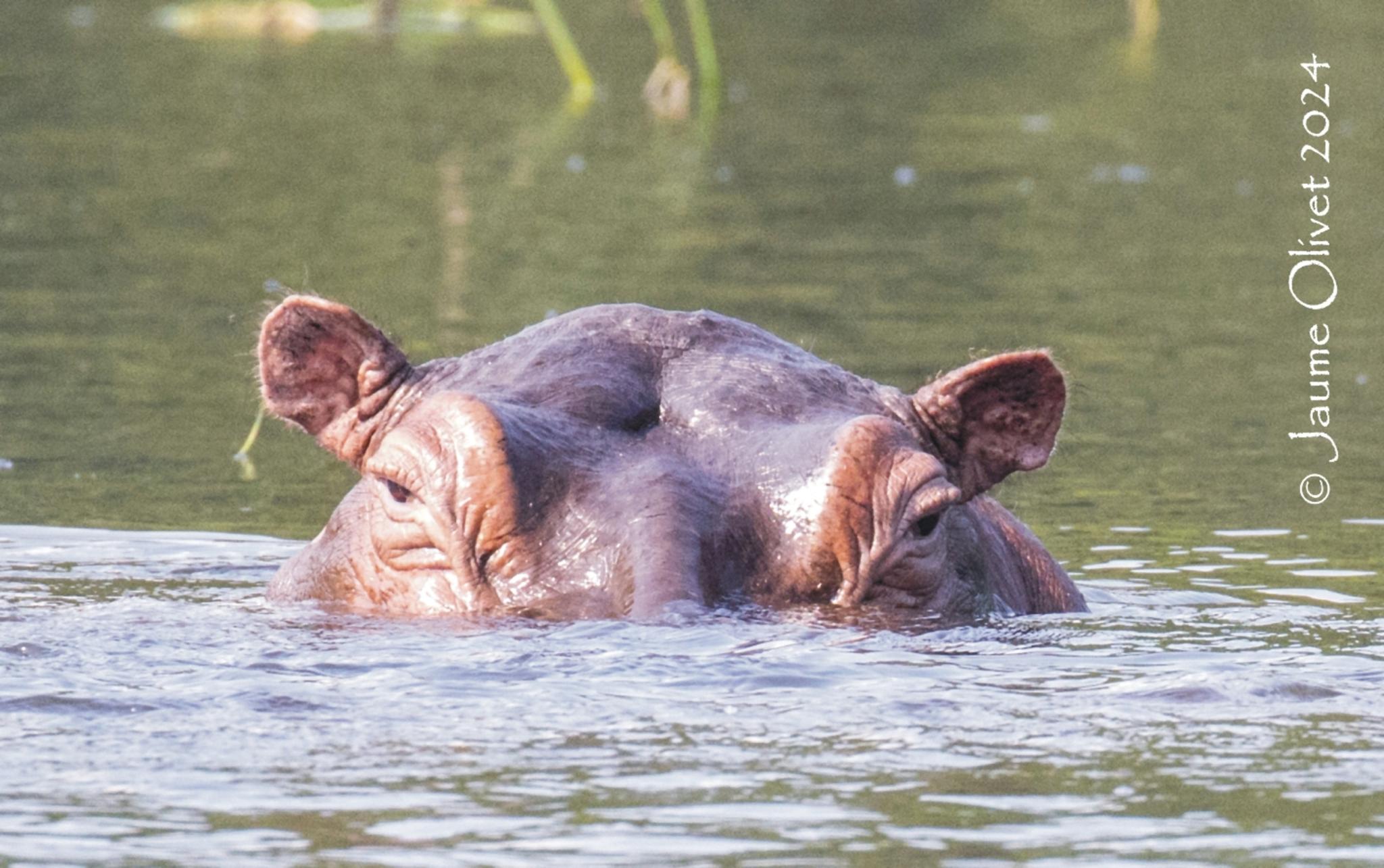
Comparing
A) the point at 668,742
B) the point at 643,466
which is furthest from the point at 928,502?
the point at 668,742

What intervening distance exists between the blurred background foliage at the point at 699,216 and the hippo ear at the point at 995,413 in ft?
7.93

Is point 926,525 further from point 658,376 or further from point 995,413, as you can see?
point 658,376

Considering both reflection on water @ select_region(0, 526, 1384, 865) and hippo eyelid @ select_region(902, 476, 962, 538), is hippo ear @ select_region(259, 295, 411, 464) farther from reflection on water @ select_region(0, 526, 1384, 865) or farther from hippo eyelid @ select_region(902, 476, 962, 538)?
hippo eyelid @ select_region(902, 476, 962, 538)

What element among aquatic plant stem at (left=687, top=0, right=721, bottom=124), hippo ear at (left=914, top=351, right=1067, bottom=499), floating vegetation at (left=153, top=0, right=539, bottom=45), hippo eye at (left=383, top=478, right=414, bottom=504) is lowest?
hippo eye at (left=383, top=478, right=414, bottom=504)

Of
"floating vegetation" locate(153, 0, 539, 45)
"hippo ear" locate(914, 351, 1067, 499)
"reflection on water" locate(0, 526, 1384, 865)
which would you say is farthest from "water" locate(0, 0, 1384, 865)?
"floating vegetation" locate(153, 0, 539, 45)

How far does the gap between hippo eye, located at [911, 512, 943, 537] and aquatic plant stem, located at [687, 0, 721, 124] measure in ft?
35.6

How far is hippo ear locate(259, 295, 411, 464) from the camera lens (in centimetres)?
702

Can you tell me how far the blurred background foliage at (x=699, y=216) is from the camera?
12.4 metres

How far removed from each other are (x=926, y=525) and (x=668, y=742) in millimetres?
1459

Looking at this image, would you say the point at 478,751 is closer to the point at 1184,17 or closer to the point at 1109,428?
the point at 1109,428

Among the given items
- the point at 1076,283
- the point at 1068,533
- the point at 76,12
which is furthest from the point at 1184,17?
the point at 1068,533

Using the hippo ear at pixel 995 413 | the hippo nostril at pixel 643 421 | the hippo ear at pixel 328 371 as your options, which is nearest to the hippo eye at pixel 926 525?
the hippo ear at pixel 995 413

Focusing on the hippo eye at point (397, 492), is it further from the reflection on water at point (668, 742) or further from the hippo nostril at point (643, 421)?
the hippo nostril at point (643, 421)

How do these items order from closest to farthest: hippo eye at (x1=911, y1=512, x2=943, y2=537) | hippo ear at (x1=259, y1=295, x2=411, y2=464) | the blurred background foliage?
hippo eye at (x1=911, y1=512, x2=943, y2=537) → hippo ear at (x1=259, y1=295, x2=411, y2=464) → the blurred background foliage
